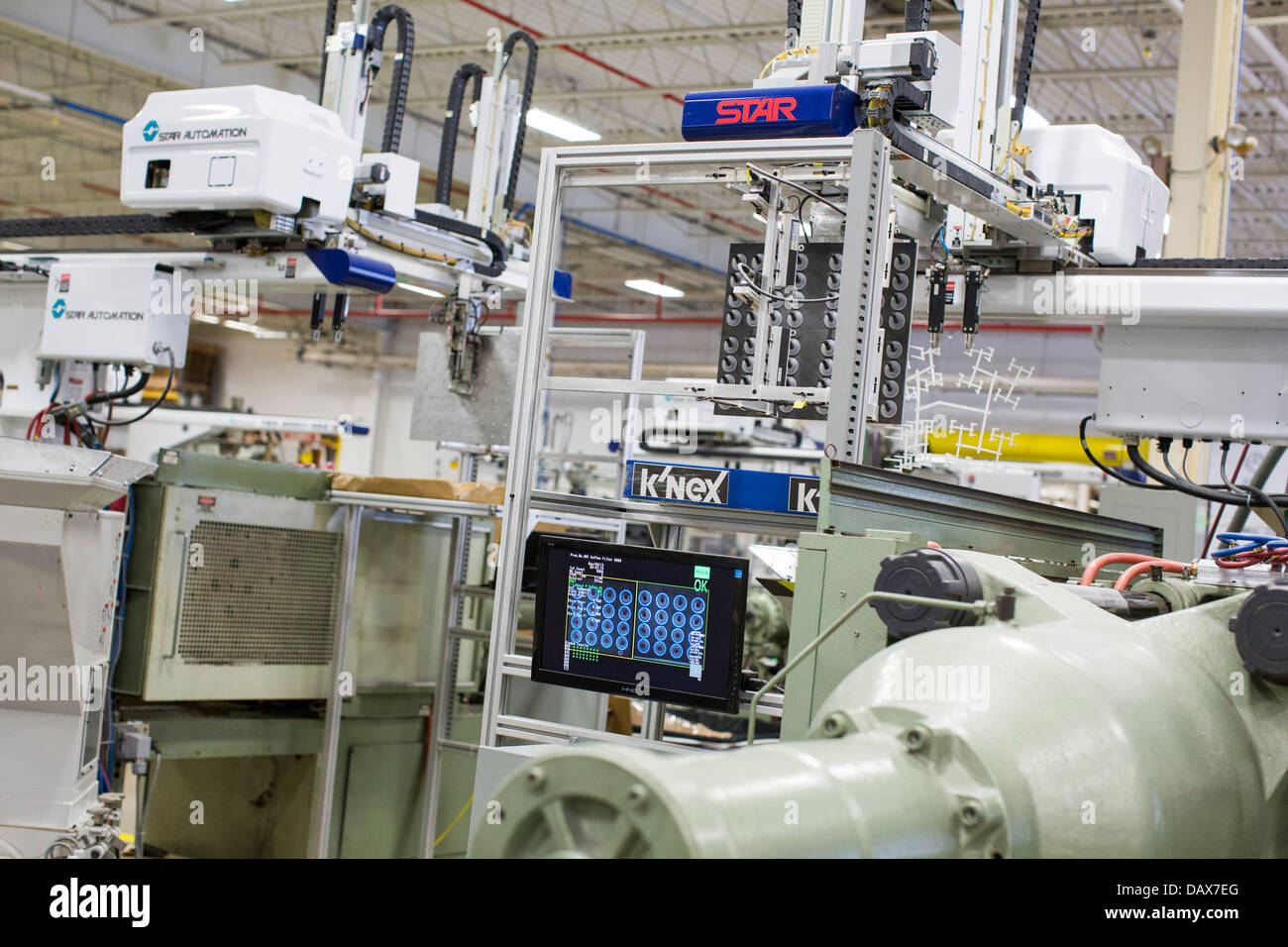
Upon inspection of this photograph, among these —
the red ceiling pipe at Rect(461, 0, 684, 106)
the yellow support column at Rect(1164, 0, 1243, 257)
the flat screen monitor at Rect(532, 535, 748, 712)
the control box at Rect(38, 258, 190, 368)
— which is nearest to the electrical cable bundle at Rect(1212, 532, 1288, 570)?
the flat screen monitor at Rect(532, 535, 748, 712)

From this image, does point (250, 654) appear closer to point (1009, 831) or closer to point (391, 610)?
point (391, 610)

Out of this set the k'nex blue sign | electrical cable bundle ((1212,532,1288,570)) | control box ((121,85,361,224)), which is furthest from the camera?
control box ((121,85,361,224))

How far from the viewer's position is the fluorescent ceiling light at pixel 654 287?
1591cm

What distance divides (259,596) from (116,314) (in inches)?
46.4

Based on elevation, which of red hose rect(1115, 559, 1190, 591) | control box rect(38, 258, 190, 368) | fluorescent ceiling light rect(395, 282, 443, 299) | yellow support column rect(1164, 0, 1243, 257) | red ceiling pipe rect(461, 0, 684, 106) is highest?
red ceiling pipe rect(461, 0, 684, 106)

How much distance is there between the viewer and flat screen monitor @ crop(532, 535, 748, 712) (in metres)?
2.76

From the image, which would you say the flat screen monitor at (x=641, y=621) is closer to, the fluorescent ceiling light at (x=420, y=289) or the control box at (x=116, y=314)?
the fluorescent ceiling light at (x=420, y=289)

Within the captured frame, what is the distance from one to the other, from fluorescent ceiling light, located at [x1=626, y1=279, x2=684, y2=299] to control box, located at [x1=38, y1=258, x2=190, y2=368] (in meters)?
11.5

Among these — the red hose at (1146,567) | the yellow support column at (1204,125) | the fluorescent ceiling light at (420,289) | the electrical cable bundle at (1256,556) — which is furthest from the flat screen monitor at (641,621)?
the yellow support column at (1204,125)

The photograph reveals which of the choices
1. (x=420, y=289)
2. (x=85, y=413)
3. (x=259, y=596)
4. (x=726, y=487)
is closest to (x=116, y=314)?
(x=85, y=413)

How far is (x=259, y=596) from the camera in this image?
485 centimetres

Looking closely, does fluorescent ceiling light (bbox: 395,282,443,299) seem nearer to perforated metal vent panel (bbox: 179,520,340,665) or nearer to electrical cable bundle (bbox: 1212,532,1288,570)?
perforated metal vent panel (bbox: 179,520,340,665)

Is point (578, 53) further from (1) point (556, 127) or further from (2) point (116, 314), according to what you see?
(2) point (116, 314)
